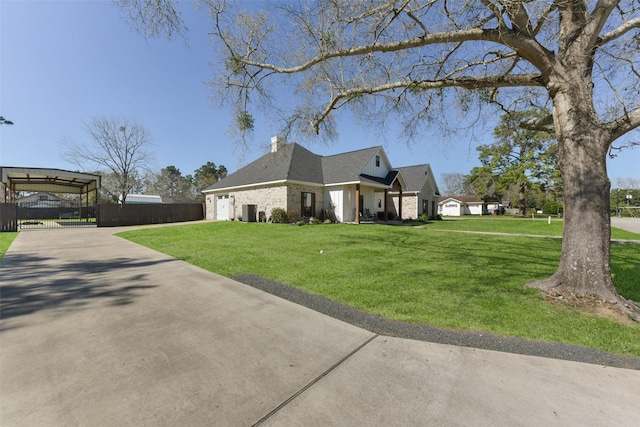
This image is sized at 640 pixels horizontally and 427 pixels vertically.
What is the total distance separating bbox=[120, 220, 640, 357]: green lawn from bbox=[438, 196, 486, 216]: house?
148ft

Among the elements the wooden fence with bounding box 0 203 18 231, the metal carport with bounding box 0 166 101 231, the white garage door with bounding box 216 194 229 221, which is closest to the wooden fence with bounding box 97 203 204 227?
the metal carport with bounding box 0 166 101 231

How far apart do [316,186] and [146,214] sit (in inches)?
578

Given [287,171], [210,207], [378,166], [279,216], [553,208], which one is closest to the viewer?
[279,216]

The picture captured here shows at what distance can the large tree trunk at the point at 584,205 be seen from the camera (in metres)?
4.57

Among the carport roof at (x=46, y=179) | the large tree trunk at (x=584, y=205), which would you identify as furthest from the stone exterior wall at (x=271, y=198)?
the large tree trunk at (x=584, y=205)

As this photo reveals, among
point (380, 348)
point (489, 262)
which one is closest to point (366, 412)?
point (380, 348)

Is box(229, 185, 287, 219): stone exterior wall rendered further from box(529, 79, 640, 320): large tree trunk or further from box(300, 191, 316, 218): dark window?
box(529, 79, 640, 320): large tree trunk

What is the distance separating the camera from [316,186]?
19922 mm

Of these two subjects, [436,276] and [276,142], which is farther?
[276,142]

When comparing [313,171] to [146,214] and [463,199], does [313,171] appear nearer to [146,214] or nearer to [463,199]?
[146,214]

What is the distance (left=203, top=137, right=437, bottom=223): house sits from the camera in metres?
18.6

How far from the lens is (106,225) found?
19.7 metres

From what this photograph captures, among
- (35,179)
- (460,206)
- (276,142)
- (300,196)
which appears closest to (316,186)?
(300,196)

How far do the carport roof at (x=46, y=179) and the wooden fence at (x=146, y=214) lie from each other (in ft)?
8.51
